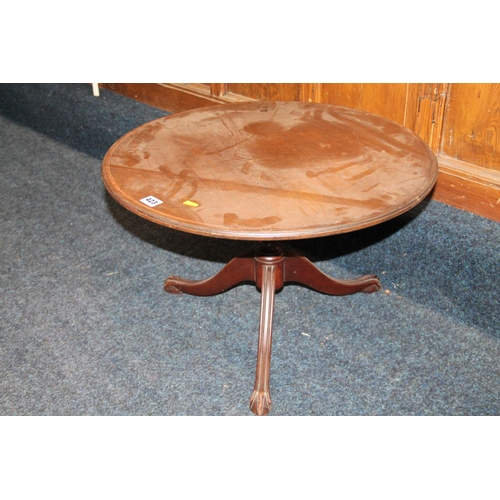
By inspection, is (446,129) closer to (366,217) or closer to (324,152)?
(324,152)

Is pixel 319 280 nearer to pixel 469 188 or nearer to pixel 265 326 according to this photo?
pixel 265 326

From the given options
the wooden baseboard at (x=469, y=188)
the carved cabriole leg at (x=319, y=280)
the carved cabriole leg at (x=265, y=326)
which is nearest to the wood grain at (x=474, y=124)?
the wooden baseboard at (x=469, y=188)

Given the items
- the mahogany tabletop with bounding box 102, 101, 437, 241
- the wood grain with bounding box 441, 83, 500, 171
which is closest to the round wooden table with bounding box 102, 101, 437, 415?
the mahogany tabletop with bounding box 102, 101, 437, 241

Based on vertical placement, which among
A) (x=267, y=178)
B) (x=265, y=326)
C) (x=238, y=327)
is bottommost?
(x=238, y=327)

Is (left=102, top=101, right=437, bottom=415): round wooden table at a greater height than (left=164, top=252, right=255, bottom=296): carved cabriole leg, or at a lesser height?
greater

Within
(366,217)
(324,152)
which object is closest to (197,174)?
(324,152)

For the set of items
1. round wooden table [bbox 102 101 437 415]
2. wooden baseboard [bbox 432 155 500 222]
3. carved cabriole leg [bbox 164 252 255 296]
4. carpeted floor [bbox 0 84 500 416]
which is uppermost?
round wooden table [bbox 102 101 437 415]

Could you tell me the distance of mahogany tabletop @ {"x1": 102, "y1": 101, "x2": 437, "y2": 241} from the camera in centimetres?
138

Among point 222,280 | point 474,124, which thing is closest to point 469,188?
point 474,124

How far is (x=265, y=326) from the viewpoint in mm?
1784

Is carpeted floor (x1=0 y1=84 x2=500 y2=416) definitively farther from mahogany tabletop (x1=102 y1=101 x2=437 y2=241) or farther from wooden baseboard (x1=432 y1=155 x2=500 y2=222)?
mahogany tabletop (x1=102 y1=101 x2=437 y2=241)

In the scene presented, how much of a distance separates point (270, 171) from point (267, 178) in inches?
1.6

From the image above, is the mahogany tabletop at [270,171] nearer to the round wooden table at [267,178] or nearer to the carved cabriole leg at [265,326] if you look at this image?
the round wooden table at [267,178]

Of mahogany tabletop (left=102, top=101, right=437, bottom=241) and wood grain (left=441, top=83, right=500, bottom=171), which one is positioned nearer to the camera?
mahogany tabletop (left=102, top=101, right=437, bottom=241)
